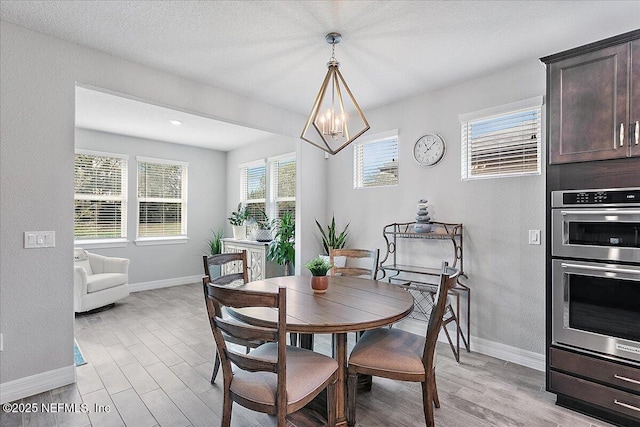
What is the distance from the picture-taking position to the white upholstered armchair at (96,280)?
4.26 metres

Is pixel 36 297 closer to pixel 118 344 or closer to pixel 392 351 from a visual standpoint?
pixel 118 344

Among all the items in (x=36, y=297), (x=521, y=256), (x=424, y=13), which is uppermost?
(x=424, y=13)

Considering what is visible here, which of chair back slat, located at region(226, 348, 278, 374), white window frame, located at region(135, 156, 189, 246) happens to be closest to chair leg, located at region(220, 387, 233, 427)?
chair back slat, located at region(226, 348, 278, 374)

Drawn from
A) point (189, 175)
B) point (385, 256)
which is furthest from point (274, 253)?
point (189, 175)

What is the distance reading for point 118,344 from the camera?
337 centimetres

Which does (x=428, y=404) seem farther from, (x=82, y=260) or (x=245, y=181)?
(x=245, y=181)

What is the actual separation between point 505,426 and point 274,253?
137 inches

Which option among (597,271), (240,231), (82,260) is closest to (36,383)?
(82,260)

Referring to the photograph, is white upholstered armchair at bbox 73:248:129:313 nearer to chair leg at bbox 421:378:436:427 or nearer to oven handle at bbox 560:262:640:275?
chair leg at bbox 421:378:436:427

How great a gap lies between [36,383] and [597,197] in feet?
13.8

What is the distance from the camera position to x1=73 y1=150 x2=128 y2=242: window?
5.18 m

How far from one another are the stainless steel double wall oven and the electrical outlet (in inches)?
24.2

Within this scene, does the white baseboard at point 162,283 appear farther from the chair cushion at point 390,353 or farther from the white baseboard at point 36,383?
the chair cushion at point 390,353

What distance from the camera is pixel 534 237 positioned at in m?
2.91
